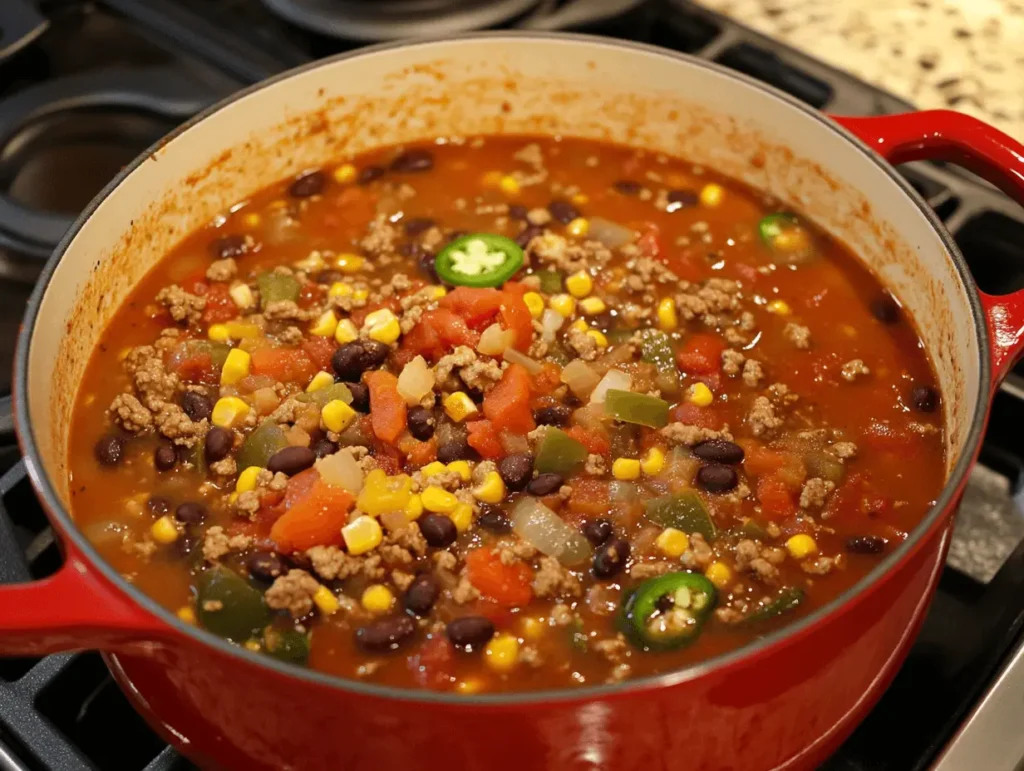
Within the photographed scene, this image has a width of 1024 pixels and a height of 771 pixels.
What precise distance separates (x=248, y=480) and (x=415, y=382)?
37 centimetres

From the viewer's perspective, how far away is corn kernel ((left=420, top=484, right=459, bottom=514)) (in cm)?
192

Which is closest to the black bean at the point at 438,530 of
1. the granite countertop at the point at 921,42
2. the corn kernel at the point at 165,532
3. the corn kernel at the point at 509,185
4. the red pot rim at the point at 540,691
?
the corn kernel at the point at 165,532

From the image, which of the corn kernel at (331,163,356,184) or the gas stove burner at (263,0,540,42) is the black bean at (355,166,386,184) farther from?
the gas stove burner at (263,0,540,42)

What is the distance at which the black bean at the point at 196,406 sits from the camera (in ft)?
7.00

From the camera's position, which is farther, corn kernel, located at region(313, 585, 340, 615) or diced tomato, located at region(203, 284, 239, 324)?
diced tomato, located at region(203, 284, 239, 324)

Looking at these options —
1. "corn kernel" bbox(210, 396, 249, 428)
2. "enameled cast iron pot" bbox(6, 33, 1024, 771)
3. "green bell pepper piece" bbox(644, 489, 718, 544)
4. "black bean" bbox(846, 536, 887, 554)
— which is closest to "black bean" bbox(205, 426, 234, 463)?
"corn kernel" bbox(210, 396, 249, 428)

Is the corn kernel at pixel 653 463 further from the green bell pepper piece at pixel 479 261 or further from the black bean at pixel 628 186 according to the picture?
the black bean at pixel 628 186

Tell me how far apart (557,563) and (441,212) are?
112 cm

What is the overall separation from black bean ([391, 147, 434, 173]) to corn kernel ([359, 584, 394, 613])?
1.28 metres

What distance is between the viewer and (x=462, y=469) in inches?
79.0

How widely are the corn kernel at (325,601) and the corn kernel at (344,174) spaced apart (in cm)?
126

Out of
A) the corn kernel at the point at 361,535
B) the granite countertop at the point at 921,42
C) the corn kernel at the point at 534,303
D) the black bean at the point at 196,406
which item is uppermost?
the granite countertop at the point at 921,42

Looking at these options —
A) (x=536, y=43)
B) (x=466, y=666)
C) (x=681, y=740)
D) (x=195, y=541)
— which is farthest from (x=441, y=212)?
(x=681, y=740)

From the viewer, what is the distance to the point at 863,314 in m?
2.38
